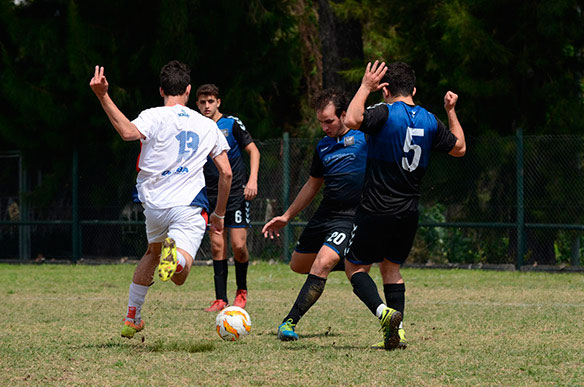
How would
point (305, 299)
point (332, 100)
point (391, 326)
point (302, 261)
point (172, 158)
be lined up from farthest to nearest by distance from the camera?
point (302, 261)
point (332, 100)
point (305, 299)
point (172, 158)
point (391, 326)

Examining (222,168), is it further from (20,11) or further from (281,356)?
→ (20,11)

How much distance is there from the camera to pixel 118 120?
6023 mm

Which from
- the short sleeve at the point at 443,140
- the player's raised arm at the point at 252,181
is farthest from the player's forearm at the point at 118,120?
the player's raised arm at the point at 252,181

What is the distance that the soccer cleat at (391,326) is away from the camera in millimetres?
6105

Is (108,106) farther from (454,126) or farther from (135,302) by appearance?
(454,126)

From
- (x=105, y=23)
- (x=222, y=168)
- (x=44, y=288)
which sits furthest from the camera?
(x=105, y=23)

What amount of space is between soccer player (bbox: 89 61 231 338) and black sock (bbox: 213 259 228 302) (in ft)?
8.50

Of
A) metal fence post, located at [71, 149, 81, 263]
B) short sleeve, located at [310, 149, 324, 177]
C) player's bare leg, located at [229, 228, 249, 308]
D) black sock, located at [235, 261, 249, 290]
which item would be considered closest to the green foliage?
metal fence post, located at [71, 149, 81, 263]

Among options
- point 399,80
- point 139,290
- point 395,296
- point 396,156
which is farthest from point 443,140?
point 139,290

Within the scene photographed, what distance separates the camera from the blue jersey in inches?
290

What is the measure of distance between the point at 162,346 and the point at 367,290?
5.00 feet

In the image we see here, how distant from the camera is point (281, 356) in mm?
6023

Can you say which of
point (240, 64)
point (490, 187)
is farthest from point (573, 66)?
point (240, 64)

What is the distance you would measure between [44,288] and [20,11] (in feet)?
28.9
